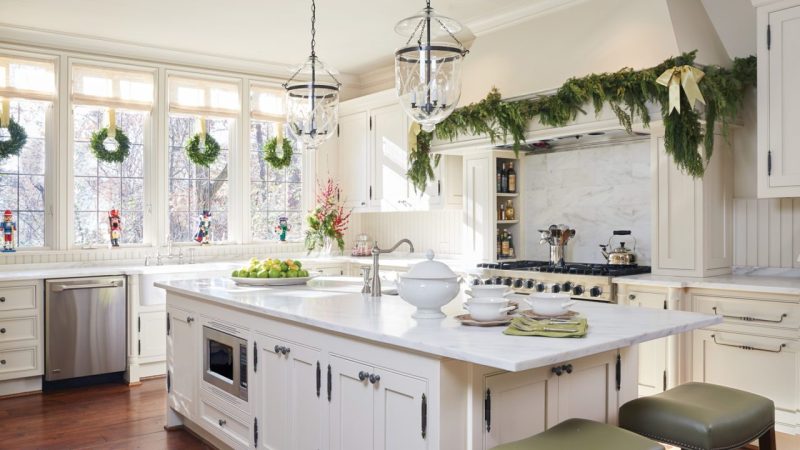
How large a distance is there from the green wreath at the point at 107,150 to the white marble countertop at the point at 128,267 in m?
0.91

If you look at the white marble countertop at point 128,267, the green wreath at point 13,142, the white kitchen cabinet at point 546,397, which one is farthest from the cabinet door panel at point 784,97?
the green wreath at point 13,142

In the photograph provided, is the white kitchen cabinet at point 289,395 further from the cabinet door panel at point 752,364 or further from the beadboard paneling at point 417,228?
the beadboard paneling at point 417,228

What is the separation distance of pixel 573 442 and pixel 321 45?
463 cm

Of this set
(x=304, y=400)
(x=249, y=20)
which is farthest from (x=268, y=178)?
(x=304, y=400)

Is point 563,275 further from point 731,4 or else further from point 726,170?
point 731,4

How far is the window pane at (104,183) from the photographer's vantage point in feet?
18.4

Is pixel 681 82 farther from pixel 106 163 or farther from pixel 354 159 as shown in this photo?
pixel 106 163

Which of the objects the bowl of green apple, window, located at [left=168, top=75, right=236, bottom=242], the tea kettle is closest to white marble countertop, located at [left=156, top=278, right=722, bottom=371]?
the bowl of green apple

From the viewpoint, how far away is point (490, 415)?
2123mm

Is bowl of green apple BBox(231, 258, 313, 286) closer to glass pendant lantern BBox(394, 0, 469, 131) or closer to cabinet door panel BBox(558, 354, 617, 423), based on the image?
glass pendant lantern BBox(394, 0, 469, 131)

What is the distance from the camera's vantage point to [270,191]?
21.7ft

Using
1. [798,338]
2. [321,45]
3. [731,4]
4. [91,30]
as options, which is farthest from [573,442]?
[91,30]

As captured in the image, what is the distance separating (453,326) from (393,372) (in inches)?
10.6

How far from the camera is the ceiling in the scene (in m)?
4.68
